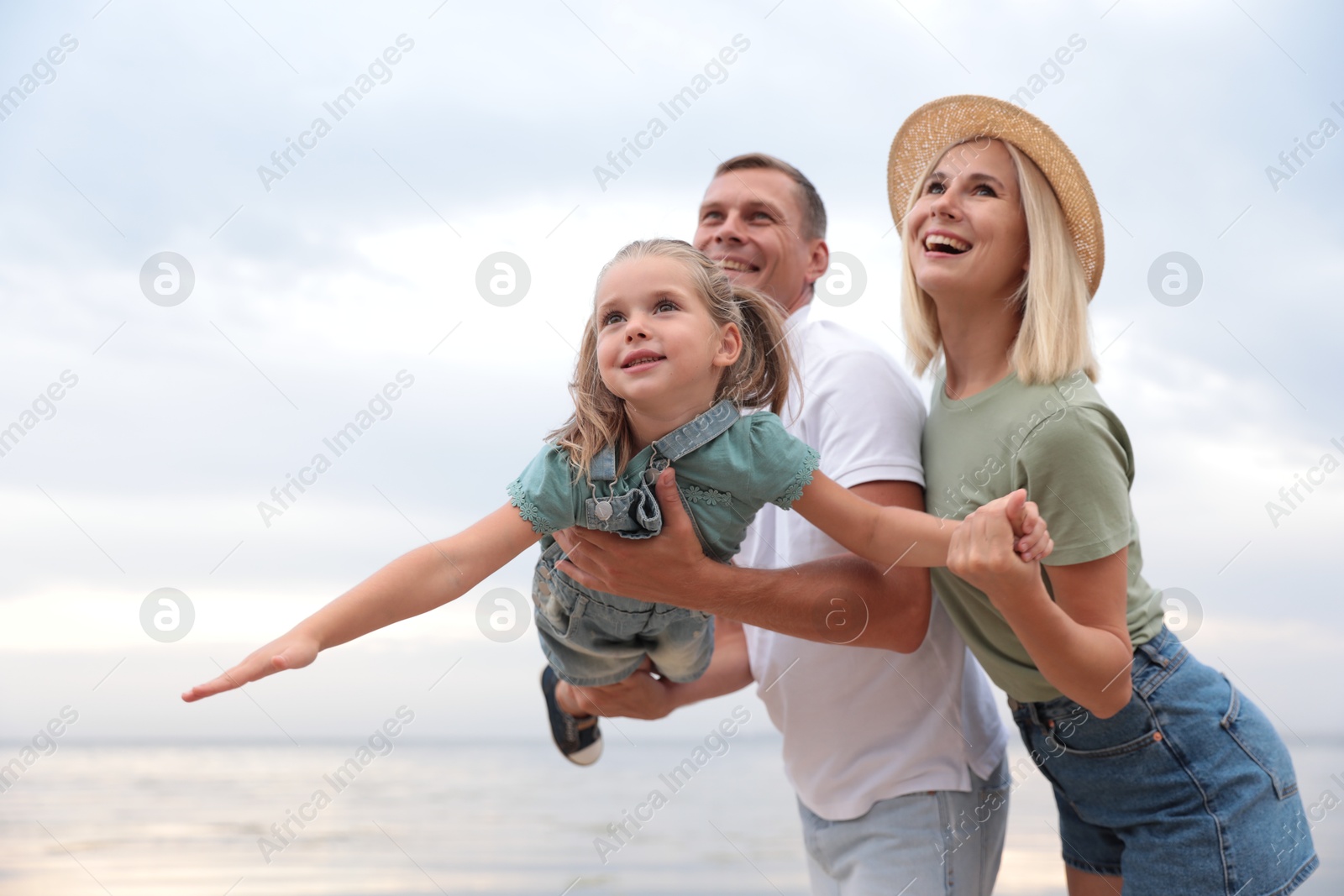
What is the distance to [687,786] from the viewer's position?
1451 centimetres

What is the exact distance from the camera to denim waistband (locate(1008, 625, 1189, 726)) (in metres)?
2.31

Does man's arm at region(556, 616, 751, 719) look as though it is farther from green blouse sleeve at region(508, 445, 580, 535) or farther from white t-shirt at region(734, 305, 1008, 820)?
green blouse sleeve at region(508, 445, 580, 535)

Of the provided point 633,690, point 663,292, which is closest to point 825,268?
point 663,292

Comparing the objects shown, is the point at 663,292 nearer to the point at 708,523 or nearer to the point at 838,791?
the point at 708,523

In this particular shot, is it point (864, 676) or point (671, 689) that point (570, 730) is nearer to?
point (671, 689)

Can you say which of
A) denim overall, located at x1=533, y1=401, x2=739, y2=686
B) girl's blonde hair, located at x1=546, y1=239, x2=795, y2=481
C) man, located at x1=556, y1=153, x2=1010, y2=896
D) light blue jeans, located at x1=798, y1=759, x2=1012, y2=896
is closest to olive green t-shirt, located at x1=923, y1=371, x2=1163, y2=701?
man, located at x1=556, y1=153, x2=1010, y2=896

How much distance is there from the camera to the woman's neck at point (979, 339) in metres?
2.49

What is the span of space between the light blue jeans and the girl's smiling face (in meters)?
1.18

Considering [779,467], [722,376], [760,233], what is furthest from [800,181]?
[779,467]

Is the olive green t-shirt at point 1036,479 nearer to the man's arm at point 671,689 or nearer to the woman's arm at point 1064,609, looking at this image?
the woman's arm at point 1064,609

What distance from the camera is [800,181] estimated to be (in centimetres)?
335

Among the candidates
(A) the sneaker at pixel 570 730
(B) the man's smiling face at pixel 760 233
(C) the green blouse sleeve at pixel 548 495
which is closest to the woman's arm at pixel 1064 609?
(C) the green blouse sleeve at pixel 548 495

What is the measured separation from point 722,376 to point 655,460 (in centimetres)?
30

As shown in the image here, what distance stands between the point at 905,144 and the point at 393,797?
13193 mm
